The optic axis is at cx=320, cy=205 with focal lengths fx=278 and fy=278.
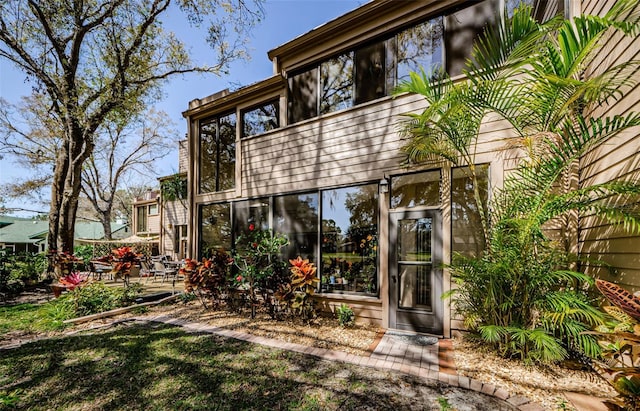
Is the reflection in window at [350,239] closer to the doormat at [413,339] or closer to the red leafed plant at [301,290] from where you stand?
the red leafed plant at [301,290]

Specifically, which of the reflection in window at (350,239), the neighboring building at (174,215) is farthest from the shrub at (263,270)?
the neighboring building at (174,215)

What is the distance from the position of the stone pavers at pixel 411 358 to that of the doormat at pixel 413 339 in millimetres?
15

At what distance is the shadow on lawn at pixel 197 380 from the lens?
8.97ft

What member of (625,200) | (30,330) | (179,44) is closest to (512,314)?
(625,200)

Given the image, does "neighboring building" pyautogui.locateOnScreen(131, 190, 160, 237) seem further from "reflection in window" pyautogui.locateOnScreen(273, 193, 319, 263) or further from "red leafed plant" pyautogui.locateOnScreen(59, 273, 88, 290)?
"reflection in window" pyautogui.locateOnScreen(273, 193, 319, 263)

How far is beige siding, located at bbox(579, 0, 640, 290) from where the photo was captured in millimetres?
2699

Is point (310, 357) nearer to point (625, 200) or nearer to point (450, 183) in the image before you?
point (450, 183)

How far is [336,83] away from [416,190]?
2.92m

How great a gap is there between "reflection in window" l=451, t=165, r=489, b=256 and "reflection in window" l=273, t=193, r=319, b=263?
262 cm

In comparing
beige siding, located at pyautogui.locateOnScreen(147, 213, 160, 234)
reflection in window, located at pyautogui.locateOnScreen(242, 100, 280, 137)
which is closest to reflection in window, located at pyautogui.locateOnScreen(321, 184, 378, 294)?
reflection in window, located at pyautogui.locateOnScreen(242, 100, 280, 137)

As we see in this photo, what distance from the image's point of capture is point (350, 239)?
5449mm

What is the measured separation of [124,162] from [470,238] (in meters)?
24.5

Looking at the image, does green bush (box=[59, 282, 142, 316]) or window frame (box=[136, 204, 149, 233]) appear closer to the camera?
green bush (box=[59, 282, 142, 316])

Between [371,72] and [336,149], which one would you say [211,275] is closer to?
[336,149]
